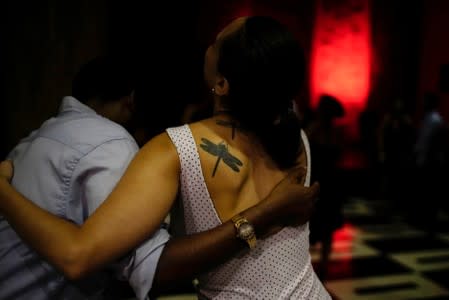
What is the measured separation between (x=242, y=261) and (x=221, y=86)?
0.36 metres

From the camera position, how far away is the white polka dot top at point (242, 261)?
88cm

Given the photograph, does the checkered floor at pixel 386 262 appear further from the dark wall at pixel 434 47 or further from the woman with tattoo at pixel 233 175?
the dark wall at pixel 434 47

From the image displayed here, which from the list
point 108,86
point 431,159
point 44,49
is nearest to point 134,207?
point 108,86

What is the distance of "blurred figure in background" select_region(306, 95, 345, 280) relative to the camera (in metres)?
3.11

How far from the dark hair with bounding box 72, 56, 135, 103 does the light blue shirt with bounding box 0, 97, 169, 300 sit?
255mm

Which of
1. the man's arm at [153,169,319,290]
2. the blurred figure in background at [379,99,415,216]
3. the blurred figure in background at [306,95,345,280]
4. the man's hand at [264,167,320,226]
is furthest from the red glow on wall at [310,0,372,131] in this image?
the man's arm at [153,169,319,290]

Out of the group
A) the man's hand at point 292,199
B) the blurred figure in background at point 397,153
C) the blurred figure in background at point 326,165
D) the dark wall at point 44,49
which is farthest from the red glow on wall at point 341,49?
the man's hand at point 292,199

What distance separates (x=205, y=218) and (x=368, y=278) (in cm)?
297

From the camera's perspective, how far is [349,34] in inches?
269

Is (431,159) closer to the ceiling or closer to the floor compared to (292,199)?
closer to the floor

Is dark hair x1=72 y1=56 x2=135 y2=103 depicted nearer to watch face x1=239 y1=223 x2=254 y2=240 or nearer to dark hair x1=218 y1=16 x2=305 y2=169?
dark hair x1=218 y1=16 x2=305 y2=169

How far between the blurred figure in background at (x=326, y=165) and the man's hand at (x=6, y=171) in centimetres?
231

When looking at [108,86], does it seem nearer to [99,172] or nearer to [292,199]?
[99,172]

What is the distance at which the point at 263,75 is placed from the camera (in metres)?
0.87
